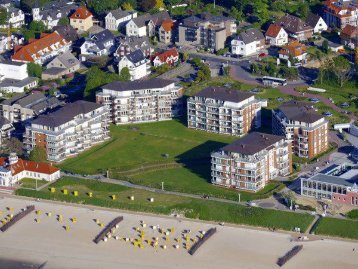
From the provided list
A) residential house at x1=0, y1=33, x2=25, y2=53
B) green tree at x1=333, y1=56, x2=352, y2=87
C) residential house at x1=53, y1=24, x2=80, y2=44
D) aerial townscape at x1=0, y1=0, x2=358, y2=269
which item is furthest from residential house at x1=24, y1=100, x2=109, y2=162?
residential house at x1=53, y1=24, x2=80, y2=44

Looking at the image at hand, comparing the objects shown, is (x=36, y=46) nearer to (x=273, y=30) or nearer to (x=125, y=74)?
(x=125, y=74)

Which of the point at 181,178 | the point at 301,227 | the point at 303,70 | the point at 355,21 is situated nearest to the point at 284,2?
Answer: the point at 355,21

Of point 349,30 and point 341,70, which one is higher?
point 341,70

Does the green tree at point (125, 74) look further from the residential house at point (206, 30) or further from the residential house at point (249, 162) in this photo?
the residential house at point (249, 162)

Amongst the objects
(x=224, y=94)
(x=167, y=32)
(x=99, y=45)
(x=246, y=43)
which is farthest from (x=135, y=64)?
(x=224, y=94)

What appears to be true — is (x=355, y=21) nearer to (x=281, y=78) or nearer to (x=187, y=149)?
(x=281, y=78)

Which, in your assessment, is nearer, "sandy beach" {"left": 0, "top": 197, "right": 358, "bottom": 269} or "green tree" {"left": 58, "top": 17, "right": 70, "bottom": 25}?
"sandy beach" {"left": 0, "top": 197, "right": 358, "bottom": 269}

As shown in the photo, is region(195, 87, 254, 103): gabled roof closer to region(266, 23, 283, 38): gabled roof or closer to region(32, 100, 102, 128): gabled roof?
region(32, 100, 102, 128): gabled roof
